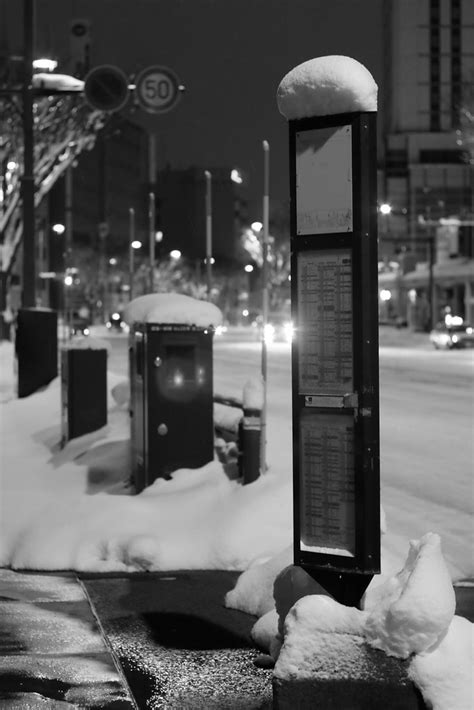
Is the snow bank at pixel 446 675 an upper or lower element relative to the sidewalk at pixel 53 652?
upper

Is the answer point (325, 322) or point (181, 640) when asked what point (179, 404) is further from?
point (325, 322)

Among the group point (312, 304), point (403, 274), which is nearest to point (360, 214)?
point (312, 304)

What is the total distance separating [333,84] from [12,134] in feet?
91.2

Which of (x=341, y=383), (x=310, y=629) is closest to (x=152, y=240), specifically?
(x=341, y=383)

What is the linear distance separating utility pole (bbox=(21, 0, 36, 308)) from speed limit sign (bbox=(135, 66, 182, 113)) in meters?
2.13

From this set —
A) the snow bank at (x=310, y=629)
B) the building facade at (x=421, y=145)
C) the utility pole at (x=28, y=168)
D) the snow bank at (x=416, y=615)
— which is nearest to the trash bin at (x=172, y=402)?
the snow bank at (x=310, y=629)

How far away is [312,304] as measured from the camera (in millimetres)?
5461

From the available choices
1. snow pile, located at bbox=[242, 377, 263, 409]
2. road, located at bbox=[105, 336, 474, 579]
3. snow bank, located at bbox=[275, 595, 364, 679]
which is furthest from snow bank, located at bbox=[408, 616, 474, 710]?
snow pile, located at bbox=[242, 377, 263, 409]

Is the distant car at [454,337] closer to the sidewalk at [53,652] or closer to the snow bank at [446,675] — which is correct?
the sidewalk at [53,652]

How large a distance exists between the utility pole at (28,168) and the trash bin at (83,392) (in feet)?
21.7

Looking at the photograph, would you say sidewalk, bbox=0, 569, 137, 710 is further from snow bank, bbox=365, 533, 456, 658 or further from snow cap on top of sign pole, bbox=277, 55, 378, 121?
snow cap on top of sign pole, bbox=277, 55, 378, 121

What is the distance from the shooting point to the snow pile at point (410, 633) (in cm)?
484

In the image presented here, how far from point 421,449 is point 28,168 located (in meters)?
9.01

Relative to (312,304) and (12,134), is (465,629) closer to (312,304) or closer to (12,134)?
(312,304)
